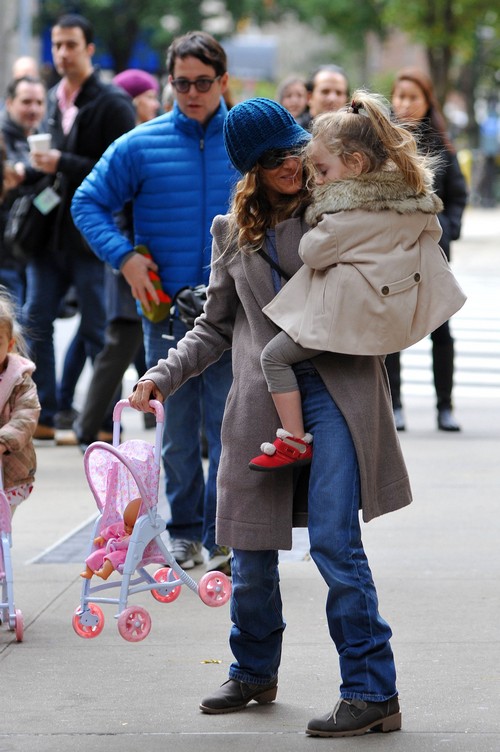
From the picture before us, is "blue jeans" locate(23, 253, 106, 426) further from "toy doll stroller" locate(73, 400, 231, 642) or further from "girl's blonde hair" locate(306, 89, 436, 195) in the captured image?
"girl's blonde hair" locate(306, 89, 436, 195)

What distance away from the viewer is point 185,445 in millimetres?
6148

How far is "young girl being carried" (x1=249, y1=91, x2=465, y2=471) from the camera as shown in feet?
13.0

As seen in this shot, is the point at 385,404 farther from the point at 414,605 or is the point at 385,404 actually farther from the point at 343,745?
the point at 414,605

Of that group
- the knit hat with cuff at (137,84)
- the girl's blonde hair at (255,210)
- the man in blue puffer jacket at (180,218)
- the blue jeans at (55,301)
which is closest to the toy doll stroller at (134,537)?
the girl's blonde hair at (255,210)

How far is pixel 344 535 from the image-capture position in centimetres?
401

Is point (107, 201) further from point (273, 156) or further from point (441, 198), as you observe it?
point (441, 198)

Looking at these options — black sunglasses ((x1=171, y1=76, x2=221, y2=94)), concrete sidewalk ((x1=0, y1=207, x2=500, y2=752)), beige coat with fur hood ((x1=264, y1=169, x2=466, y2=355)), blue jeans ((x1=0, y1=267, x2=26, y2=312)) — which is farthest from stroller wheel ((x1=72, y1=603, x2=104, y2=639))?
blue jeans ((x1=0, y1=267, x2=26, y2=312))

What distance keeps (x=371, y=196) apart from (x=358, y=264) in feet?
0.62

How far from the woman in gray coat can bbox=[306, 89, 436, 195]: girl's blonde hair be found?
0.23 metres

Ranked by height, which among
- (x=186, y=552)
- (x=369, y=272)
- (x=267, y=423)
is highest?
(x=369, y=272)

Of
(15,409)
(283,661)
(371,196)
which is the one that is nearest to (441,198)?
(15,409)

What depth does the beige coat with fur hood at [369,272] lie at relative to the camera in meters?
3.95

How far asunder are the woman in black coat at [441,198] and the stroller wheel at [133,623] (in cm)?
518

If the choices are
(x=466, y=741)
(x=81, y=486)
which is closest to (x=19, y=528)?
(x=81, y=486)
